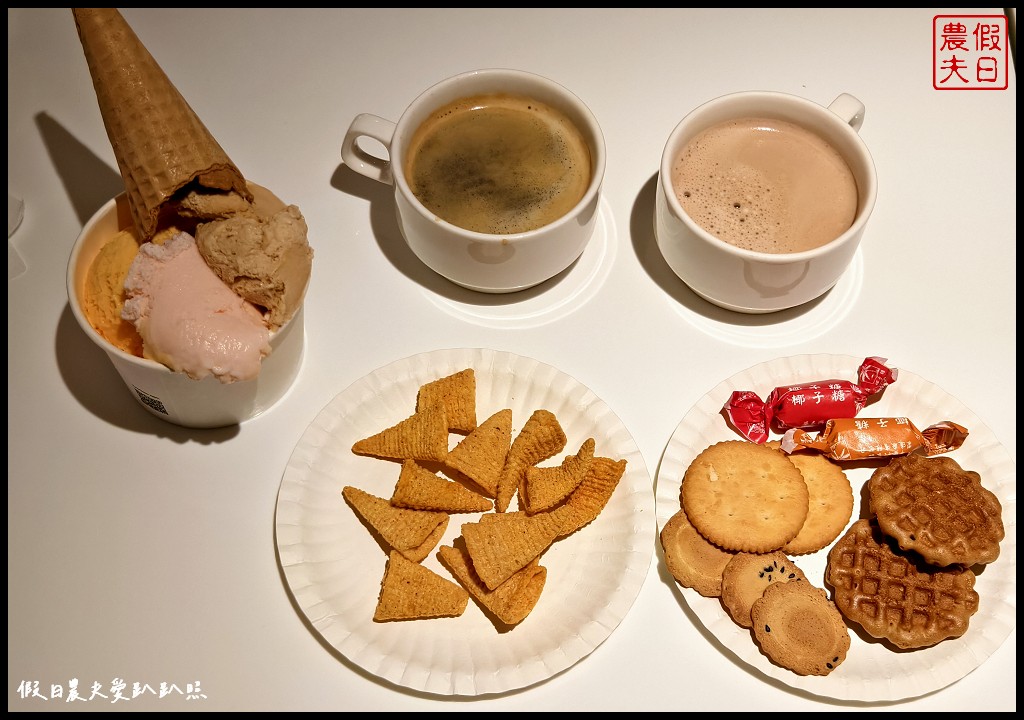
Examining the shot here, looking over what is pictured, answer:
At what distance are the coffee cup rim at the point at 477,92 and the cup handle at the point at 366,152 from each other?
0.02 meters

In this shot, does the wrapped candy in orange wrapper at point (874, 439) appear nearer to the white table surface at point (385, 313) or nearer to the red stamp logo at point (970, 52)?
the white table surface at point (385, 313)

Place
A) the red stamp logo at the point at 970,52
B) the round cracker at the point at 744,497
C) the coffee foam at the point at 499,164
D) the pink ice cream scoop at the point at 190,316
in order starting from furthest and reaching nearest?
1. the red stamp logo at the point at 970,52
2. the coffee foam at the point at 499,164
3. the round cracker at the point at 744,497
4. the pink ice cream scoop at the point at 190,316

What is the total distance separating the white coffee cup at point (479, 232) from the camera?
1.25 m

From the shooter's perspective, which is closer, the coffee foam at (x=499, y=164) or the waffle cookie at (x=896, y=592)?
the waffle cookie at (x=896, y=592)

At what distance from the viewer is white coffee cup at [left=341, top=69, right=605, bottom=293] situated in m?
1.25

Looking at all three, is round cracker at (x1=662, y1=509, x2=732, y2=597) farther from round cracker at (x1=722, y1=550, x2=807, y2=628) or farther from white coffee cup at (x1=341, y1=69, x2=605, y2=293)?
white coffee cup at (x1=341, y1=69, x2=605, y2=293)

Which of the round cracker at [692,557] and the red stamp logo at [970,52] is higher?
the red stamp logo at [970,52]

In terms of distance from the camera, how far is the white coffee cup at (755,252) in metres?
1.24

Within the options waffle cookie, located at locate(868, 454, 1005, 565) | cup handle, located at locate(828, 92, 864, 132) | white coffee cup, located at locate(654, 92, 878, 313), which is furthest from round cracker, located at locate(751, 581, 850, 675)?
cup handle, located at locate(828, 92, 864, 132)

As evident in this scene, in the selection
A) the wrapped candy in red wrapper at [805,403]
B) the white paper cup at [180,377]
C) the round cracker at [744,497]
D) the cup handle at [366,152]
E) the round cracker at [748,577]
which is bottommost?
the round cracker at [748,577]

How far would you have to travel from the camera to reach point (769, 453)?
1271mm

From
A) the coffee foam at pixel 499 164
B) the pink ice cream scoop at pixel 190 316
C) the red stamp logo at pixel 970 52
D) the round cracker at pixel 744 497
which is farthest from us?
the red stamp logo at pixel 970 52

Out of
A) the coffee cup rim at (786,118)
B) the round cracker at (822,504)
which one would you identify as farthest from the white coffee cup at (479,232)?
the round cracker at (822,504)

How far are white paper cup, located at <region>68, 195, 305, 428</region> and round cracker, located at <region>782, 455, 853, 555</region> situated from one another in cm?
73
